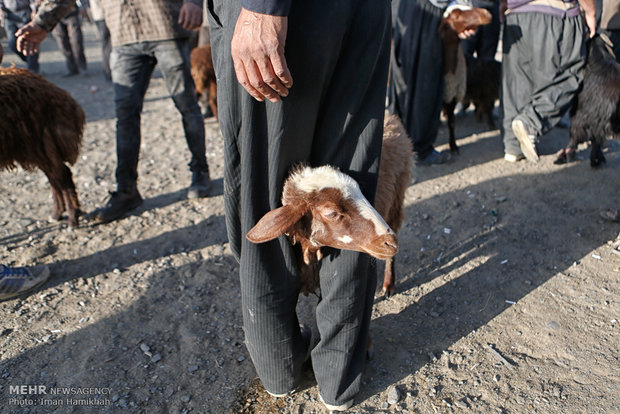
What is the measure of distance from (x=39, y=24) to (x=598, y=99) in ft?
15.6

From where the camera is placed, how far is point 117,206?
3.66 meters

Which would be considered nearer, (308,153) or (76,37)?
(308,153)

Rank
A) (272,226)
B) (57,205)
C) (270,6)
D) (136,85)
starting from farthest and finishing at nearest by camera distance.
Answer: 1. (57,205)
2. (136,85)
3. (272,226)
4. (270,6)

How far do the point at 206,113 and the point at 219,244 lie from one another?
340 cm

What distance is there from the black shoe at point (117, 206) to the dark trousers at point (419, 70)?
2.98m

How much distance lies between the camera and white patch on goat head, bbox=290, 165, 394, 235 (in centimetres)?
159

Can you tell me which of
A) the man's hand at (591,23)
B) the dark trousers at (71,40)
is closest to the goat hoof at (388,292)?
the man's hand at (591,23)

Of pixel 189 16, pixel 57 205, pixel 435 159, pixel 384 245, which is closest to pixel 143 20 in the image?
pixel 189 16

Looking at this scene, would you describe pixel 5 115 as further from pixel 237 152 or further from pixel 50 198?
pixel 237 152

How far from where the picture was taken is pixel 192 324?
2.55m

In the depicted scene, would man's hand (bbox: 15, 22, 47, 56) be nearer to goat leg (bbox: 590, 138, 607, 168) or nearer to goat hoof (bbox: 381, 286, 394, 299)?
goat hoof (bbox: 381, 286, 394, 299)

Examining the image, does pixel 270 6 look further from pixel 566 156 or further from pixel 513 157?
pixel 566 156

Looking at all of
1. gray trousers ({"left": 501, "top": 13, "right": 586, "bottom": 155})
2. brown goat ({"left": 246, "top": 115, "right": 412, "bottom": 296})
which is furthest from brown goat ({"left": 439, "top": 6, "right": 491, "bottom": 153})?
brown goat ({"left": 246, "top": 115, "right": 412, "bottom": 296})

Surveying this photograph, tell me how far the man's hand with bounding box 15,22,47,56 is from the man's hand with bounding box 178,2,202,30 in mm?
1036
